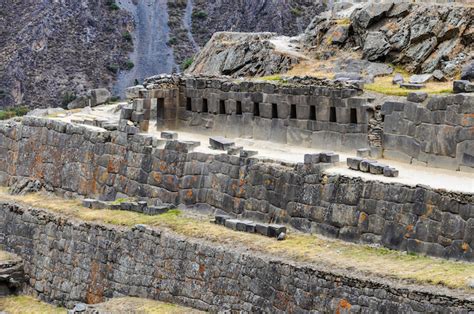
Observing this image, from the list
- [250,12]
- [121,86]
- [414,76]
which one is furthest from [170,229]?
[250,12]

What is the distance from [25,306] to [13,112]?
203ft

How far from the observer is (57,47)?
4621 inches

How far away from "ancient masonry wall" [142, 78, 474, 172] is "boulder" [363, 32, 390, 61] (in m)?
6.52

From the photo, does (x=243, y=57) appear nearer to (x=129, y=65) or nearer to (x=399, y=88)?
(x=399, y=88)

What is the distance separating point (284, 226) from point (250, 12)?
3506 inches

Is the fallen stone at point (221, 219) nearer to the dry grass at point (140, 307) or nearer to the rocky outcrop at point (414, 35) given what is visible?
the dry grass at point (140, 307)

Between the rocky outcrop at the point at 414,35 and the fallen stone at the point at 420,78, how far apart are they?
0.76 m

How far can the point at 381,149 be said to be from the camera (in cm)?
3222

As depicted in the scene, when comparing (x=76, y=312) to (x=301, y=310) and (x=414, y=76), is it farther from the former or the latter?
(x=414, y=76)

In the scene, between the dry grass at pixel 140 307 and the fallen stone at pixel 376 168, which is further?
the dry grass at pixel 140 307

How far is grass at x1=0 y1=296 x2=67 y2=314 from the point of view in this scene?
33225mm

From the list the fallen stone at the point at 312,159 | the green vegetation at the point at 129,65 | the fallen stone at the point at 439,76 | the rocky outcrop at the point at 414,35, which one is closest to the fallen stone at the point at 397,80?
the fallen stone at the point at 439,76

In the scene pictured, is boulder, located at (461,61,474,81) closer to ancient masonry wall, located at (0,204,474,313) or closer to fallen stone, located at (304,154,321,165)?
fallen stone, located at (304,154,321,165)

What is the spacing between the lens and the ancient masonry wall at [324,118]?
29828mm
